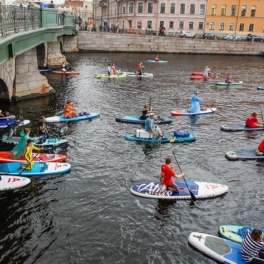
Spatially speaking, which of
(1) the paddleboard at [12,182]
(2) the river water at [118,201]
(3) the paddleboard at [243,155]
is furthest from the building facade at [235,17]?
(1) the paddleboard at [12,182]

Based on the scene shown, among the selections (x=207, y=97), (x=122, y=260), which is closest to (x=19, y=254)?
(x=122, y=260)

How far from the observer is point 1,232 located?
1105cm

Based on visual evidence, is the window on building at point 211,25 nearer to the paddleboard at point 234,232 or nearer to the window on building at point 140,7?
the window on building at point 140,7

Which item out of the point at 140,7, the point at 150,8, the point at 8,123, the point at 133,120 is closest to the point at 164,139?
the point at 133,120

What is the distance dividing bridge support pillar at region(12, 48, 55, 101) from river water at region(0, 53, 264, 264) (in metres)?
1.08

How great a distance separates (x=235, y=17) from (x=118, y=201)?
7572 centimetres

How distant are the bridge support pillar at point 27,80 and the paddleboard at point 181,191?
54.8 feet

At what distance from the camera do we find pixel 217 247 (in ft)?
34.6

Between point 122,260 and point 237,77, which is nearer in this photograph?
point 122,260

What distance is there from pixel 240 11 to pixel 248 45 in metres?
11.4

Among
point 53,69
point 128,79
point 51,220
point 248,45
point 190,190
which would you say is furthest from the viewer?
point 248,45

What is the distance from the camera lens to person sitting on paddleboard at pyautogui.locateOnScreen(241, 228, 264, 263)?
9719 mm

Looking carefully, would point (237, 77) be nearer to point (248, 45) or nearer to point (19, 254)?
point (248, 45)

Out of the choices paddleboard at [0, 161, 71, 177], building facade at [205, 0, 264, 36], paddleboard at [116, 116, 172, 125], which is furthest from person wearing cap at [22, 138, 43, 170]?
building facade at [205, 0, 264, 36]
